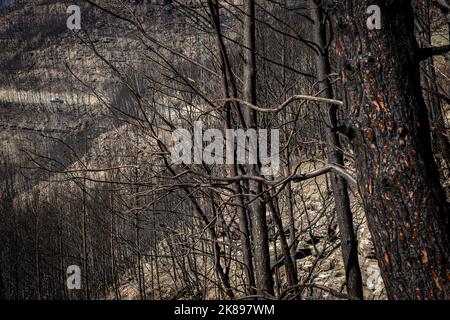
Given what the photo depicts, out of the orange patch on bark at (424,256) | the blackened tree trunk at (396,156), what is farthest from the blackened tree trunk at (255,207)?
the orange patch on bark at (424,256)

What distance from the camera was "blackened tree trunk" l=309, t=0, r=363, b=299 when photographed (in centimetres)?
317

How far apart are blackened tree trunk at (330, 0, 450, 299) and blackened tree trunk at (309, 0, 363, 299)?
1248mm

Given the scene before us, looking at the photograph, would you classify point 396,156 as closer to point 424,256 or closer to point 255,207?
point 424,256

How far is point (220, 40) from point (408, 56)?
120 cm

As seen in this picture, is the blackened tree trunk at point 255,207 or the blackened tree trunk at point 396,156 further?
the blackened tree trunk at point 255,207

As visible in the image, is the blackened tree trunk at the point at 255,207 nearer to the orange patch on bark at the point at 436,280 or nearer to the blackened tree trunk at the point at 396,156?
the blackened tree trunk at the point at 396,156

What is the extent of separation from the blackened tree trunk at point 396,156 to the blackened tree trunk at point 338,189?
1.25 meters

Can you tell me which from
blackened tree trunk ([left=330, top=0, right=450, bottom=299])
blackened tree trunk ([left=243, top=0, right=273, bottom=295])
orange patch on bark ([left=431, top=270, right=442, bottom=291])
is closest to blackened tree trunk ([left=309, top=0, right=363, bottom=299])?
blackened tree trunk ([left=243, top=0, right=273, bottom=295])

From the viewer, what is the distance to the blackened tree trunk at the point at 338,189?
3.17m

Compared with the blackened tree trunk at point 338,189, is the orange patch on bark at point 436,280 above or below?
below

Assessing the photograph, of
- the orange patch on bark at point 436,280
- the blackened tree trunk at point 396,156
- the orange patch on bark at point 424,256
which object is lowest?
the orange patch on bark at point 436,280

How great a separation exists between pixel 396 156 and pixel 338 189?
1.56 meters

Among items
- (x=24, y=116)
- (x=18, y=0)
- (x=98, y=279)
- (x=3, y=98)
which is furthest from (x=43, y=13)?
(x=98, y=279)
